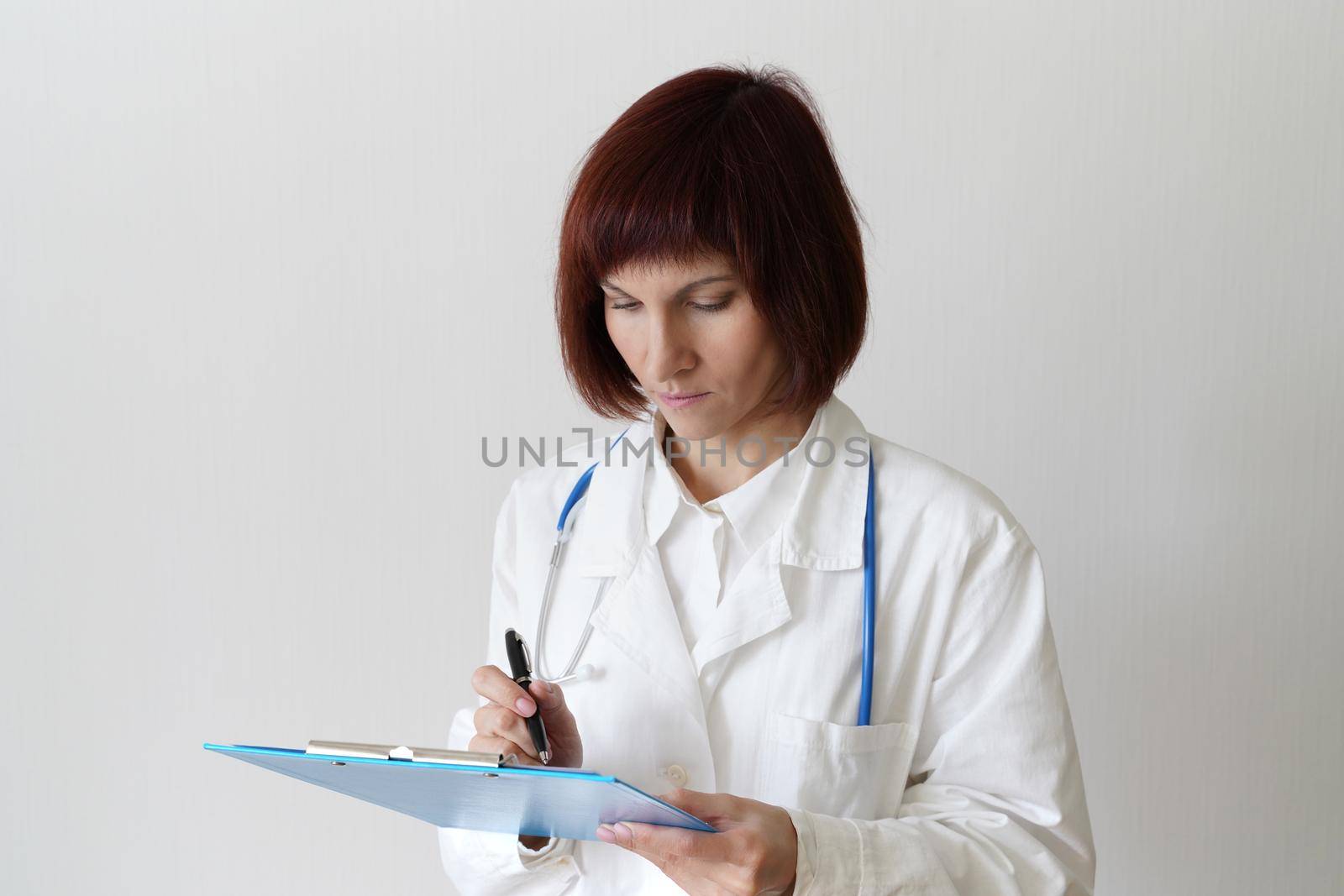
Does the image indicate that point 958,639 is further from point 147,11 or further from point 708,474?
point 147,11

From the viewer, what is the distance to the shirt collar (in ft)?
4.51

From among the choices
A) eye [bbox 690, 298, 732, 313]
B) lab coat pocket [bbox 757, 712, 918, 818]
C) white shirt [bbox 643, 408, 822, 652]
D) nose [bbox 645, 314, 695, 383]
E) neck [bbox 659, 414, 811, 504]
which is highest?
eye [bbox 690, 298, 732, 313]

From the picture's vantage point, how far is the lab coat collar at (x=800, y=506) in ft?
4.39

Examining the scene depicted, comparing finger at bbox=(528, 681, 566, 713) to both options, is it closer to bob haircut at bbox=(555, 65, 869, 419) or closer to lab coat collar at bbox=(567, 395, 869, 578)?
lab coat collar at bbox=(567, 395, 869, 578)

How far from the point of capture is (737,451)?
1423 mm

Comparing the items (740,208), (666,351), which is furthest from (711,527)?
(740,208)

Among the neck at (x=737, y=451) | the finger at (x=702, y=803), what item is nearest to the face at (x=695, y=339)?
the neck at (x=737, y=451)

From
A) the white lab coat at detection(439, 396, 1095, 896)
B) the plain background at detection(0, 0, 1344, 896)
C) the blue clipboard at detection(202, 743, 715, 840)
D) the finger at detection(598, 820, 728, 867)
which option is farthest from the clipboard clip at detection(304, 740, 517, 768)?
the plain background at detection(0, 0, 1344, 896)

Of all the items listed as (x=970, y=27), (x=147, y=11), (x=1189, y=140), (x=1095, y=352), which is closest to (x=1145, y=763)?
(x=1095, y=352)

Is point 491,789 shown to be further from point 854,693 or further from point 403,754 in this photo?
point 854,693

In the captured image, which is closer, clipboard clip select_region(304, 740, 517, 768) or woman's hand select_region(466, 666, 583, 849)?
clipboard clip select_region(304, 740, 517, 768)

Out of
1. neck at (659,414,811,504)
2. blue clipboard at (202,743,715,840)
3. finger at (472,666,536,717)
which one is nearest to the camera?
blue clipboard at (202,743,715,840)

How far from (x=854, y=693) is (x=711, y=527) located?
0.24 meters

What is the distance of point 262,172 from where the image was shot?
2.06m
